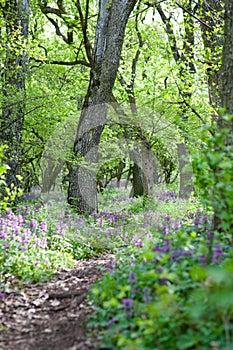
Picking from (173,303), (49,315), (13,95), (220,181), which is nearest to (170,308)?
(173,303)

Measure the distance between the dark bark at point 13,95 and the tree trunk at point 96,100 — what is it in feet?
5.08

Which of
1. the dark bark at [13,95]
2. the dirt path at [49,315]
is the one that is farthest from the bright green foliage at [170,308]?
the dark bark at [13,95]

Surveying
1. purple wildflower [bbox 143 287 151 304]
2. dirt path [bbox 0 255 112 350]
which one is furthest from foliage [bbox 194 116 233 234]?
dirt path [bbox 0 255 112 350]

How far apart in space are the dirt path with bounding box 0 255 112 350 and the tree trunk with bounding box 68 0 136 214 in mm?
4527

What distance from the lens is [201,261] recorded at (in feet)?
11.6

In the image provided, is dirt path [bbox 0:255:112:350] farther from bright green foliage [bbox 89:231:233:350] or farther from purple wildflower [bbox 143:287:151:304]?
purple wildflower [bbox 143:287:151:304]

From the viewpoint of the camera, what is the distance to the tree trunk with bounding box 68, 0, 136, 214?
10.2 m

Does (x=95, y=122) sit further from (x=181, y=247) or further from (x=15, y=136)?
(x=181, y=247)

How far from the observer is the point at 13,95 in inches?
369

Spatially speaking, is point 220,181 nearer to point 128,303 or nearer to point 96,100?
point 128,303

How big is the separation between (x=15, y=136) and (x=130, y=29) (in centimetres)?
716

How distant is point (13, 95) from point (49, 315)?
246 inches

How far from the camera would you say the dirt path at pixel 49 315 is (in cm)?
369

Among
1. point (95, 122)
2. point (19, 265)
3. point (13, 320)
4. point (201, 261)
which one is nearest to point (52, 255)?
point (19, 265)
